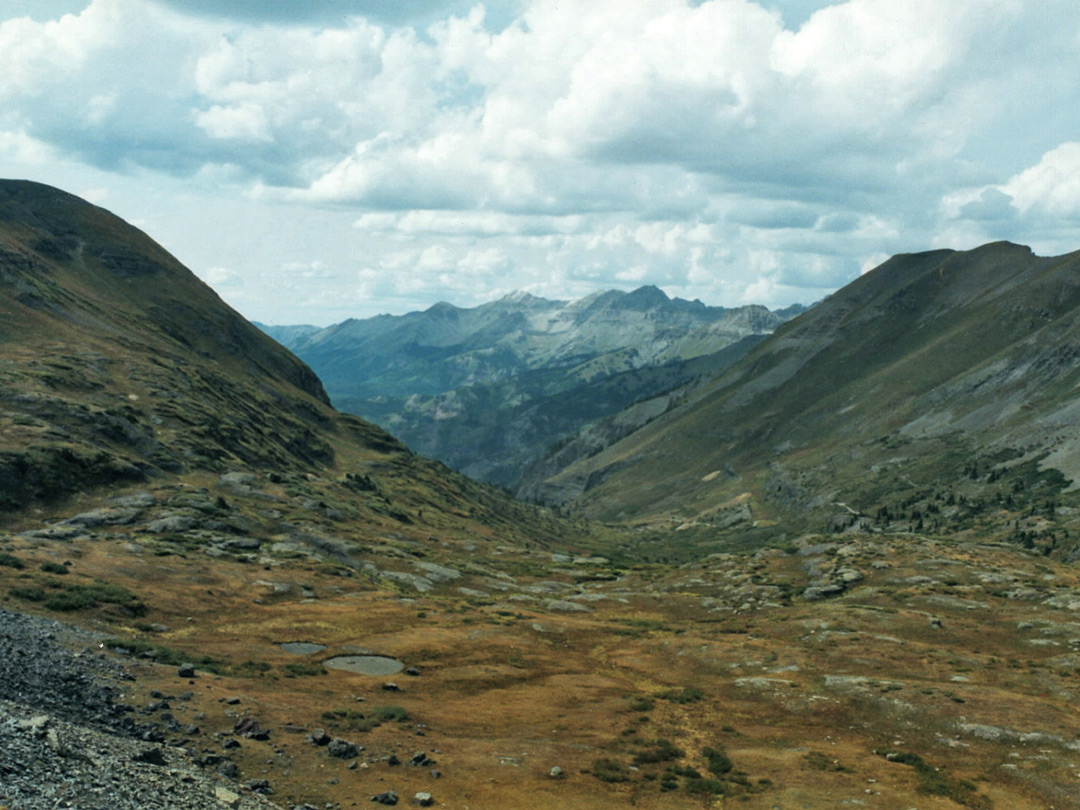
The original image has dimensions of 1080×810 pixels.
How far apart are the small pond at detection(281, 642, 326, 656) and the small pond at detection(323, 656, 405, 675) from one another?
2.17 meters

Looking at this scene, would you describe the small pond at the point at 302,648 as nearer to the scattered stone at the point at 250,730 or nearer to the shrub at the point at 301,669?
the shrub at the point at 301,669

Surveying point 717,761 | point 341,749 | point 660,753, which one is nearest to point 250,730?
point 341,749

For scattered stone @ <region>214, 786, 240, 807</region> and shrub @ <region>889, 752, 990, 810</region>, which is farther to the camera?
shrub @ <region>889, 752, 990, 810</region>

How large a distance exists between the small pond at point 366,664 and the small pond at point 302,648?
2.17 m

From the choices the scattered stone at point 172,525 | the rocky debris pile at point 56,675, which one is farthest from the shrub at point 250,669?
the scattered stone at point 172,525

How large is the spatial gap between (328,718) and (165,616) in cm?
2356

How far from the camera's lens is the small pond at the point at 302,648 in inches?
1950

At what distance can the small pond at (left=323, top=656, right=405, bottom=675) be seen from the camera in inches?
1871

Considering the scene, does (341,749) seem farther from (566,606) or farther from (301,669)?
(566,606)

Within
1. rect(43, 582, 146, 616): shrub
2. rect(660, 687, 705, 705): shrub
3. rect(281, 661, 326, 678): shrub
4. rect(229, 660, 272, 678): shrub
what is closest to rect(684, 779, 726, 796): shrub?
rect(660, 687, 705, 705): shrub

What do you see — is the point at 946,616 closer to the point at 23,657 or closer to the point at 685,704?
the point at 685,704

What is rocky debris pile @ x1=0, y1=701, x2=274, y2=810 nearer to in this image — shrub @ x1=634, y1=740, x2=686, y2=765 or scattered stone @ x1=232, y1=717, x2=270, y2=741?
scattered stone @ x1=232, y1=717, x2=270, y2=741

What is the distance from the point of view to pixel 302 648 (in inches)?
1997

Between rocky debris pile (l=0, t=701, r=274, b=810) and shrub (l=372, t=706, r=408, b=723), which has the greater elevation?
rocky debris pile (l=0, t=701, r=274, b=810)
